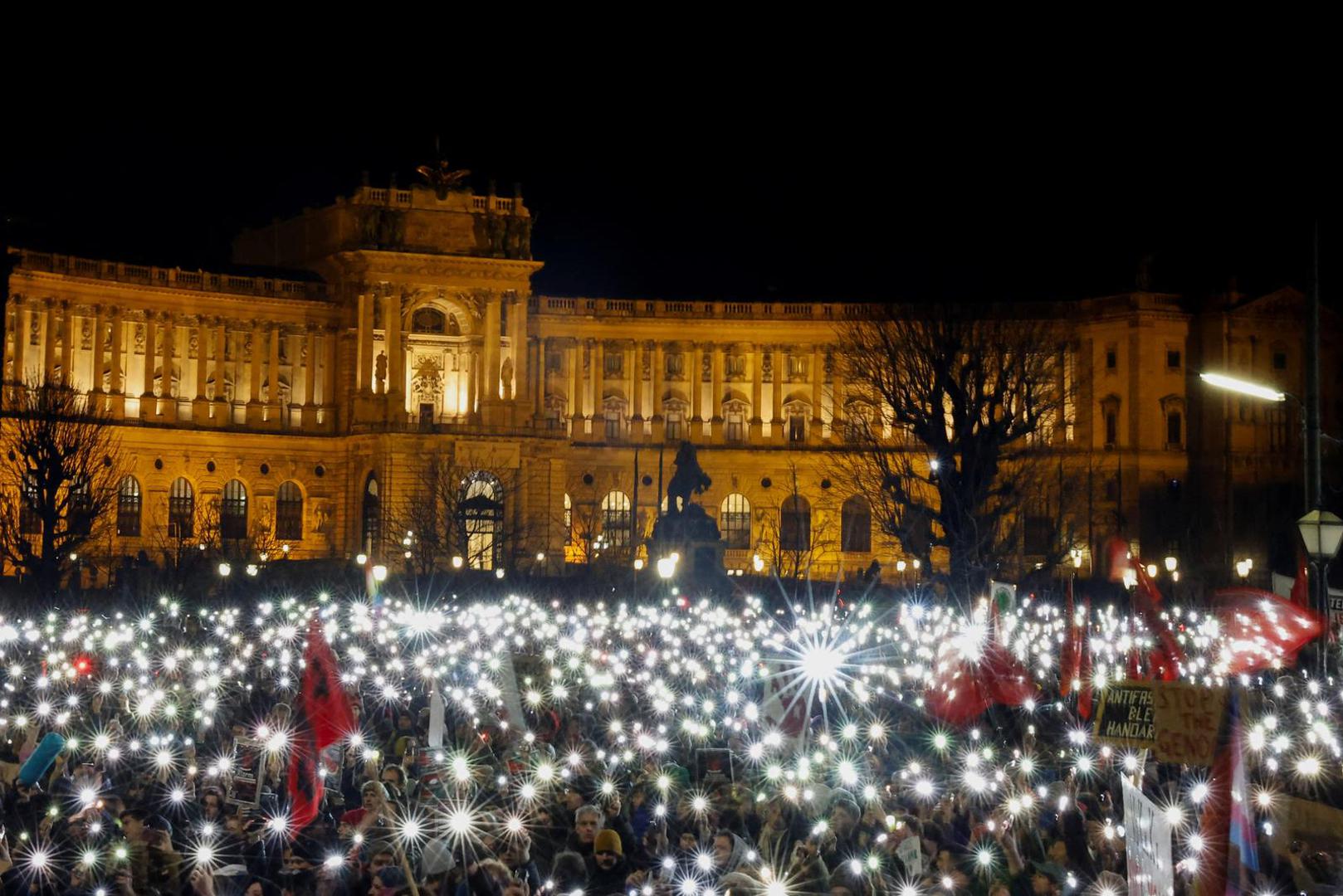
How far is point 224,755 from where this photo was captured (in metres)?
22.4

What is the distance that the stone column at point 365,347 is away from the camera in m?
95.6

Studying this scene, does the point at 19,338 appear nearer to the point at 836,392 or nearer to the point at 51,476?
the point at 51,476

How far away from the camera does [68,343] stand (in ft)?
307

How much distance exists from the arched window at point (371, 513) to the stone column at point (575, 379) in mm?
13463

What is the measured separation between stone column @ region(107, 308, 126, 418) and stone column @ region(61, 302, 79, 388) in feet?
6.60

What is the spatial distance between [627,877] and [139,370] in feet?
277

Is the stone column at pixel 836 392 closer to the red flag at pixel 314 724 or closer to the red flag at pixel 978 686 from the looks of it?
the red flag at pixel 978 686

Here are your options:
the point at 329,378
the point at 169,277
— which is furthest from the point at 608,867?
the point at 329,378

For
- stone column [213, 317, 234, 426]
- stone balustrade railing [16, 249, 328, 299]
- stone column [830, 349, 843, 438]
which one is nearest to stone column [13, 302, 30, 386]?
stone balustrade railing [16, 249, 328, 299]

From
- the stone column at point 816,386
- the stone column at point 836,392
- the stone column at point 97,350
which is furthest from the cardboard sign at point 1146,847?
the stone column at point 816,386

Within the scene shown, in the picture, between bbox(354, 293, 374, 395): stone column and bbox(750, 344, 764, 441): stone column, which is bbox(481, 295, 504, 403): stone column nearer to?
bbox(354, 293, 374, 395): stone column

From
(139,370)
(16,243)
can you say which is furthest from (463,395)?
(16,243)

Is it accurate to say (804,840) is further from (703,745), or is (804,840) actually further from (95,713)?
(95,713)

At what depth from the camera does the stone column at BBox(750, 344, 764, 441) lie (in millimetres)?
Result: 107125
